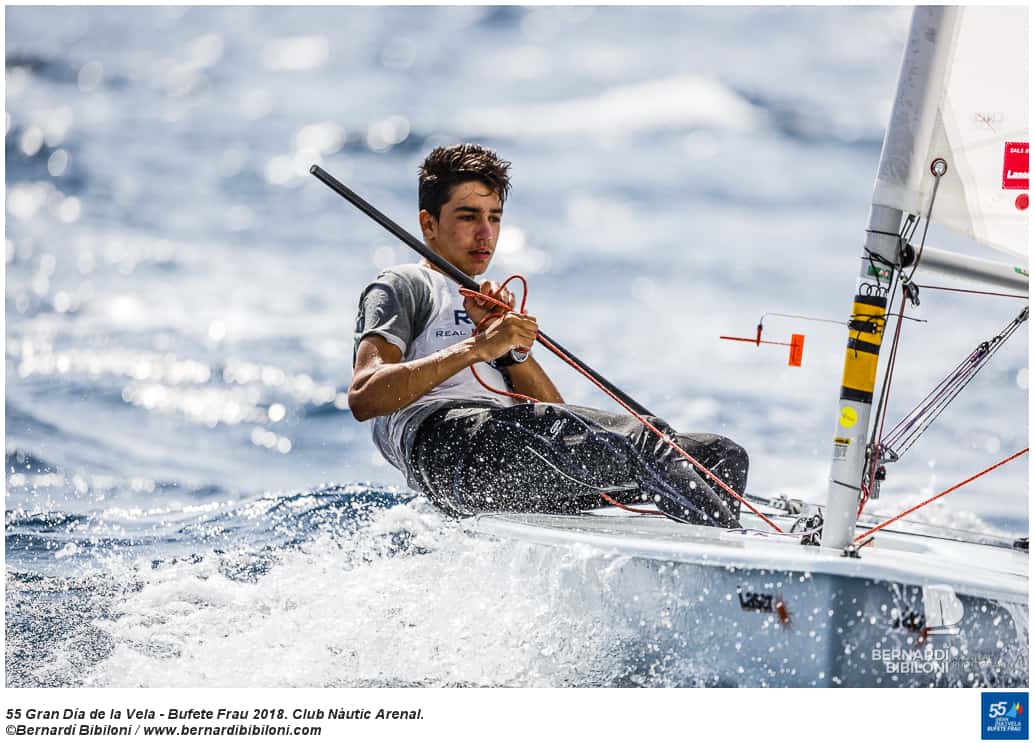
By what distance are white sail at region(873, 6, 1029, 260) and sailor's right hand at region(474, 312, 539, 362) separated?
69cm

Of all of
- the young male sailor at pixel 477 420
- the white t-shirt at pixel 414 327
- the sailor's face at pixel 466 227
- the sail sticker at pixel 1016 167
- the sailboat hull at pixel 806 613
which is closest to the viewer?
the sailboat hull at pixel 806 613

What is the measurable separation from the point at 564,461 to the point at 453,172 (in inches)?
29.3

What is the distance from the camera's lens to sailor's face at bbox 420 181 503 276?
2455 mm

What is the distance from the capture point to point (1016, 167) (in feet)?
6.54

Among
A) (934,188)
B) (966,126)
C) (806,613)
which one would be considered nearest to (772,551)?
(806,613)

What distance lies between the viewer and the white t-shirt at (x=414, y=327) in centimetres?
223

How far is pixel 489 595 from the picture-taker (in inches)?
84.4

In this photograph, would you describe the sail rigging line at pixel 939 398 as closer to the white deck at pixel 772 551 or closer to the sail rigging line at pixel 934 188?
the white deck at pixel 772 551

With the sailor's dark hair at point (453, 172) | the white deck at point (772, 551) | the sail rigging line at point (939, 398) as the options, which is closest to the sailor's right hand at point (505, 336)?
the white deck at point (772, 551)

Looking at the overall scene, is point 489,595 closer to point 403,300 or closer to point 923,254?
point 403,300

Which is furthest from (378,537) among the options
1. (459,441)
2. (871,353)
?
(871,353)

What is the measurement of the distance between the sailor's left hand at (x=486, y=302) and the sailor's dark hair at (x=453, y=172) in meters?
0.33
